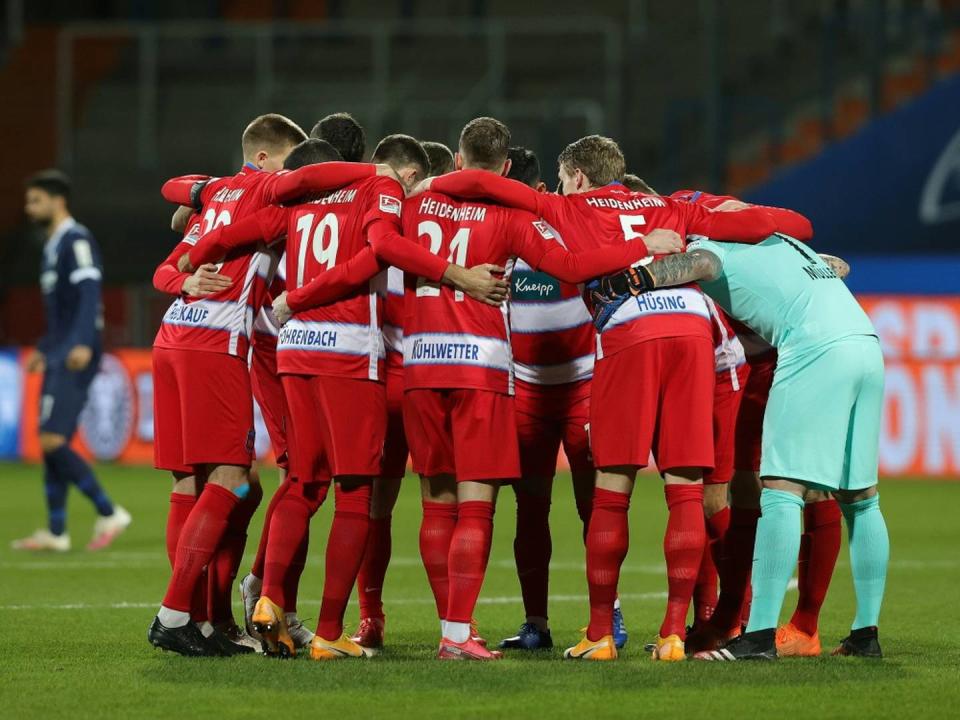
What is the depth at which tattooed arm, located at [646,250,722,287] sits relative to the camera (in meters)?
6.86

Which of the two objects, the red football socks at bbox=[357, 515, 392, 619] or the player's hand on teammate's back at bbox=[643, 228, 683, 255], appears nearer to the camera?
the player's hand on teammate's back at bbox=[643, 228, 683, 255]

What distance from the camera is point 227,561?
25.0ft

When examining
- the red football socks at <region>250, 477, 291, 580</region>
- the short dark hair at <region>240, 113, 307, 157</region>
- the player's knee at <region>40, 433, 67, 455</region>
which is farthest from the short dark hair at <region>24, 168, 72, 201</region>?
the red football socks at <region>250, 477, 291, 580</region>

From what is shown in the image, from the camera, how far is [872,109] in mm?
19859

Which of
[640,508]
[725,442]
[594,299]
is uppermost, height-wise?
[594,299]

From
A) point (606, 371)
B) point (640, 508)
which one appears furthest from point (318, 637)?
point (640, 508)

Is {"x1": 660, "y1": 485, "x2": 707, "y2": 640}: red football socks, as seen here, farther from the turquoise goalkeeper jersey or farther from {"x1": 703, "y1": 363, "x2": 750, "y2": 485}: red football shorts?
the turquoise goalkeeper jersey

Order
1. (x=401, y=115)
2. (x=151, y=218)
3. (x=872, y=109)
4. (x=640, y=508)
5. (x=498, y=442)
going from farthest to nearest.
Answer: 1. (x=151, y=218)
2. (x=401, y=115)
3. (x=872, y=109)
4. (x=640, y=508)
5. (x=498, y=442)

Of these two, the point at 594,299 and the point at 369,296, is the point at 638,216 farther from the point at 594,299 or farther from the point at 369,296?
the point at 369,296

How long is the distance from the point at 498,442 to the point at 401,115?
15.3 metres

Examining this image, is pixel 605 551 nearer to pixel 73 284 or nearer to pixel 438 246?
pixel 438 246

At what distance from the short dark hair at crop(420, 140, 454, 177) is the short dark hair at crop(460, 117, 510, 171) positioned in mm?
930

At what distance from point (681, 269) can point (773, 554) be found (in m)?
1.15

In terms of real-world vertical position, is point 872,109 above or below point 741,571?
above
